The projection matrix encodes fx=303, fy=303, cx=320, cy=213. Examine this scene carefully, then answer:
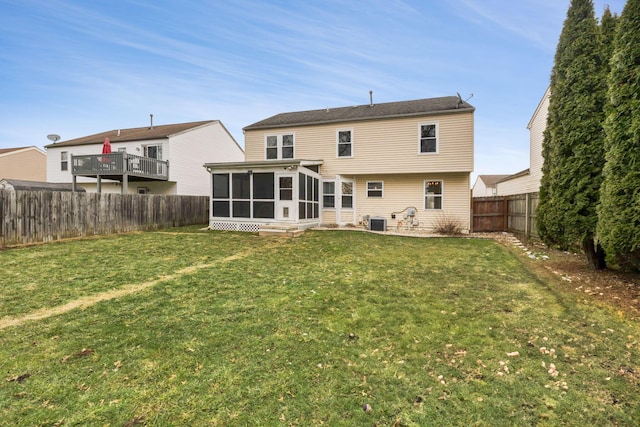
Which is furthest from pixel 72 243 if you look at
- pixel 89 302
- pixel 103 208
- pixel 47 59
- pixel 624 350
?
pixel 624 350

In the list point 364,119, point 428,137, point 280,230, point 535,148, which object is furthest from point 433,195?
point 280,230

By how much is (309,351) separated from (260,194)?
10.8 m

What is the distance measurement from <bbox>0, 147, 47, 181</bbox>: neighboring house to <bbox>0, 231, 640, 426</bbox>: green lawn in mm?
28844

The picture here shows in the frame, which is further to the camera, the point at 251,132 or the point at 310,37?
the point at 251,132

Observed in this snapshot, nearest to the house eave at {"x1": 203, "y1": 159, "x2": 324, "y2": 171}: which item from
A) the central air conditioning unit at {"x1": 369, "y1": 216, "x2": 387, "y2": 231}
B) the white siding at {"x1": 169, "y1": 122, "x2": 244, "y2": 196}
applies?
the central air conditioning unit at {"x1": 369, "y1": 216, "x2": 387, "y2": 231}

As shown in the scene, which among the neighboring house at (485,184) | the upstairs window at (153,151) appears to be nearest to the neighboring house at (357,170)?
the upstairs window at (153,151)

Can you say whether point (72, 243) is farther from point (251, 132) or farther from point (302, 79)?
point (302, 79)

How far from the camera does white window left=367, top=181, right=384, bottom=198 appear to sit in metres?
15.2

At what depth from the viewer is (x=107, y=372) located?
258 centimetres

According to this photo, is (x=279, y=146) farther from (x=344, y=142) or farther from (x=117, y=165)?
(x=117, y=165)

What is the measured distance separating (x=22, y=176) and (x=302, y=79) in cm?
2667

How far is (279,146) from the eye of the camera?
645 inches

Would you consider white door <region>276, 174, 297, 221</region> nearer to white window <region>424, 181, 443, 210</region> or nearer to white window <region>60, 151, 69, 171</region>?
white window <region>424, 181, 443, 210</region>

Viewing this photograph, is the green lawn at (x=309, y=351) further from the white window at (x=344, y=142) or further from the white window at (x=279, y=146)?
the white window at (x=279, y=146)
